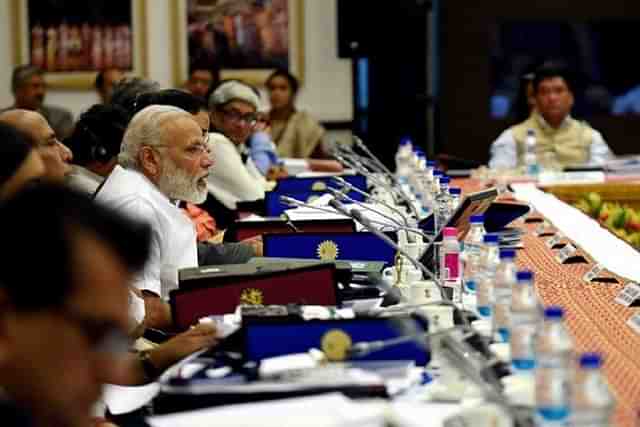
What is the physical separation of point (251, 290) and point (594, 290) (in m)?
0.96

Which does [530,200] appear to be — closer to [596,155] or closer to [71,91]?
[596,155]

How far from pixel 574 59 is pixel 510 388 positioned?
8681 mm

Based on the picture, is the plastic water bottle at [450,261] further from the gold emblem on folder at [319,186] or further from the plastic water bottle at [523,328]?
the gold emblem on folder at [319,186]

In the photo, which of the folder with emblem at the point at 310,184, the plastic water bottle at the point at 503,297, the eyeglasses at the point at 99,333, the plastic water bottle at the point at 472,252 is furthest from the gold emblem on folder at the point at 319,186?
the eyeglasses at the point at 99,333

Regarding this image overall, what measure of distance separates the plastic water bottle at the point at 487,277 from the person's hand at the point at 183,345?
58 centimetres

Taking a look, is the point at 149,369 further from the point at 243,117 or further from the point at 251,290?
the point at 243,117

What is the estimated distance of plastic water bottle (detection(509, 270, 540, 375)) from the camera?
2.36 metres

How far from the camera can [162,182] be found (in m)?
3.95

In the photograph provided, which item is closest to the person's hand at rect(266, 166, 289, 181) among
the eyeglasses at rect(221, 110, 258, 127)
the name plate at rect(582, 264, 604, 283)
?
the eyeglasses at rect(221, 110, 258, 127)

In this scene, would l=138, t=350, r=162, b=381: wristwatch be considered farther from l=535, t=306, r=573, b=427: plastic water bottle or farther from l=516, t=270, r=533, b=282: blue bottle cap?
Answer: l=535, t=306, r=573, b=427: plastic water bottle

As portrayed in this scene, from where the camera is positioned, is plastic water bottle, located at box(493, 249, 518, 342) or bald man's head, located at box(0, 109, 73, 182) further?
bald man's head, located at box(0, 109, 73, 182)

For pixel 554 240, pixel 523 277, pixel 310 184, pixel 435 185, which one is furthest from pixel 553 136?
pixel 523 277

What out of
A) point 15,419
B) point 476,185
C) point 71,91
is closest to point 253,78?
point 71,91

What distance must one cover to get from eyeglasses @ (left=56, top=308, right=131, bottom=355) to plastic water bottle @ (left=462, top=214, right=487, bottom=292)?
5.38ft
